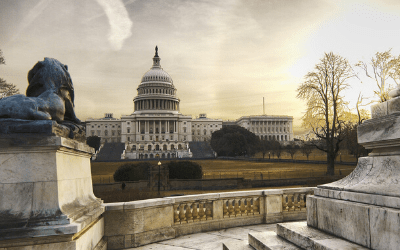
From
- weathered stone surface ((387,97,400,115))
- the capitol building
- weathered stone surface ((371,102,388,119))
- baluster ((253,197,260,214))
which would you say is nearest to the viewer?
weathered stone surface ((387,97,400,115))

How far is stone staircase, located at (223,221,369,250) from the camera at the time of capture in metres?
3.84

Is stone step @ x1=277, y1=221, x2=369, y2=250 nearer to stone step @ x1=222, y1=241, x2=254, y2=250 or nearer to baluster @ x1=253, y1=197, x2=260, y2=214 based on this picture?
stone step @ x1=222, y1=241, x2=254, y2=250

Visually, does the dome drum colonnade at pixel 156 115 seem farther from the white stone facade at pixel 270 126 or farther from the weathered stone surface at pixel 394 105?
the weathered stone surface at pixel 394 105

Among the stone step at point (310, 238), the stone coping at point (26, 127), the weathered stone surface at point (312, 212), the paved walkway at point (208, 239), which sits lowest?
the paved walkway at point (208, 239)

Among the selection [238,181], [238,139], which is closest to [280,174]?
[238,181]

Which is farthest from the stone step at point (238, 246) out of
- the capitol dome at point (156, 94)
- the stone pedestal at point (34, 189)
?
the capitol dome at point (156, 94)

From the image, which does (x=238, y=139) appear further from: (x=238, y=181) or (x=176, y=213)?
(x=176, y=213)

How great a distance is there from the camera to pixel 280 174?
36188 mm

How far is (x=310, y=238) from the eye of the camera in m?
4.13

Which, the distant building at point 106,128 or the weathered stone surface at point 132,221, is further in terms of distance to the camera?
the distant building at point 106,128

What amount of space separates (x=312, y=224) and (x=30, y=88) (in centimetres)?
485

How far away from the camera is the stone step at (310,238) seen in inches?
148

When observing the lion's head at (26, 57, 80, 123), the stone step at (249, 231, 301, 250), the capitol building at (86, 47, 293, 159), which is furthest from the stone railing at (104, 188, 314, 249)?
the capitol building at (86, 47, 293, 159)

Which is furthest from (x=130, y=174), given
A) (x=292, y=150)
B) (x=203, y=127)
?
(x=203, y=127)
